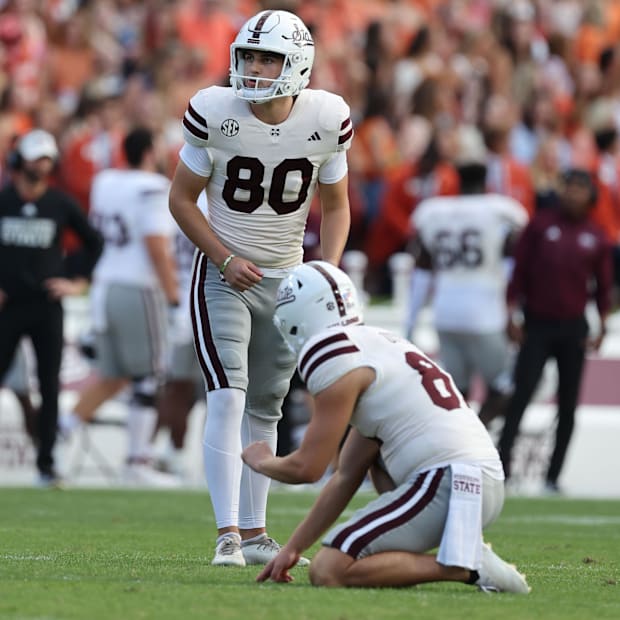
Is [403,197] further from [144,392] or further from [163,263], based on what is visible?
[144,392]

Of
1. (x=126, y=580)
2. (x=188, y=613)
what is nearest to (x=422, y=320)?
(x=126, y=580)

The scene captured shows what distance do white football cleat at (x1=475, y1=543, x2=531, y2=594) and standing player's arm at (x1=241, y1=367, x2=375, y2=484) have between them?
2.12ft

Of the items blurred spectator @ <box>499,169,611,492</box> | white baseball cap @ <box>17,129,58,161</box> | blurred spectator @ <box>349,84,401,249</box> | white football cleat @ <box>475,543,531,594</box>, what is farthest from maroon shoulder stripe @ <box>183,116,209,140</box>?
blurred spectator @ <box>349,84,401,249</box>

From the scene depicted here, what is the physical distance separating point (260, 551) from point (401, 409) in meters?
1.53

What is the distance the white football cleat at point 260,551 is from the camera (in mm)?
7066

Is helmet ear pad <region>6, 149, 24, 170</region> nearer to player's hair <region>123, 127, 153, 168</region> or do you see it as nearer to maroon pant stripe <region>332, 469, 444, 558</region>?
player's hair <region>123, 127, 153, 168</region>

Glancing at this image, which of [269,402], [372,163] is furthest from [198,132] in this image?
[372,163]

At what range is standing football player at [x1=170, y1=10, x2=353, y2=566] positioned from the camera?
6.96 m

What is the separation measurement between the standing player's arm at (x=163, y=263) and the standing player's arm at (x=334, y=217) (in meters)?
5.38

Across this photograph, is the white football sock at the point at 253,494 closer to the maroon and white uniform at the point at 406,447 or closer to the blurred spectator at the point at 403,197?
the maroon and white uniform at the point at 406,447

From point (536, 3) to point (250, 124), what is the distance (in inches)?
504

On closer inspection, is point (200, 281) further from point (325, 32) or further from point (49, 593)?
point (325, 32)

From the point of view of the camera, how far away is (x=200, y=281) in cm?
718

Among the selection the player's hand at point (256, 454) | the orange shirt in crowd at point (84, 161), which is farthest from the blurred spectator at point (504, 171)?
the player's hand at point (256, 454)
